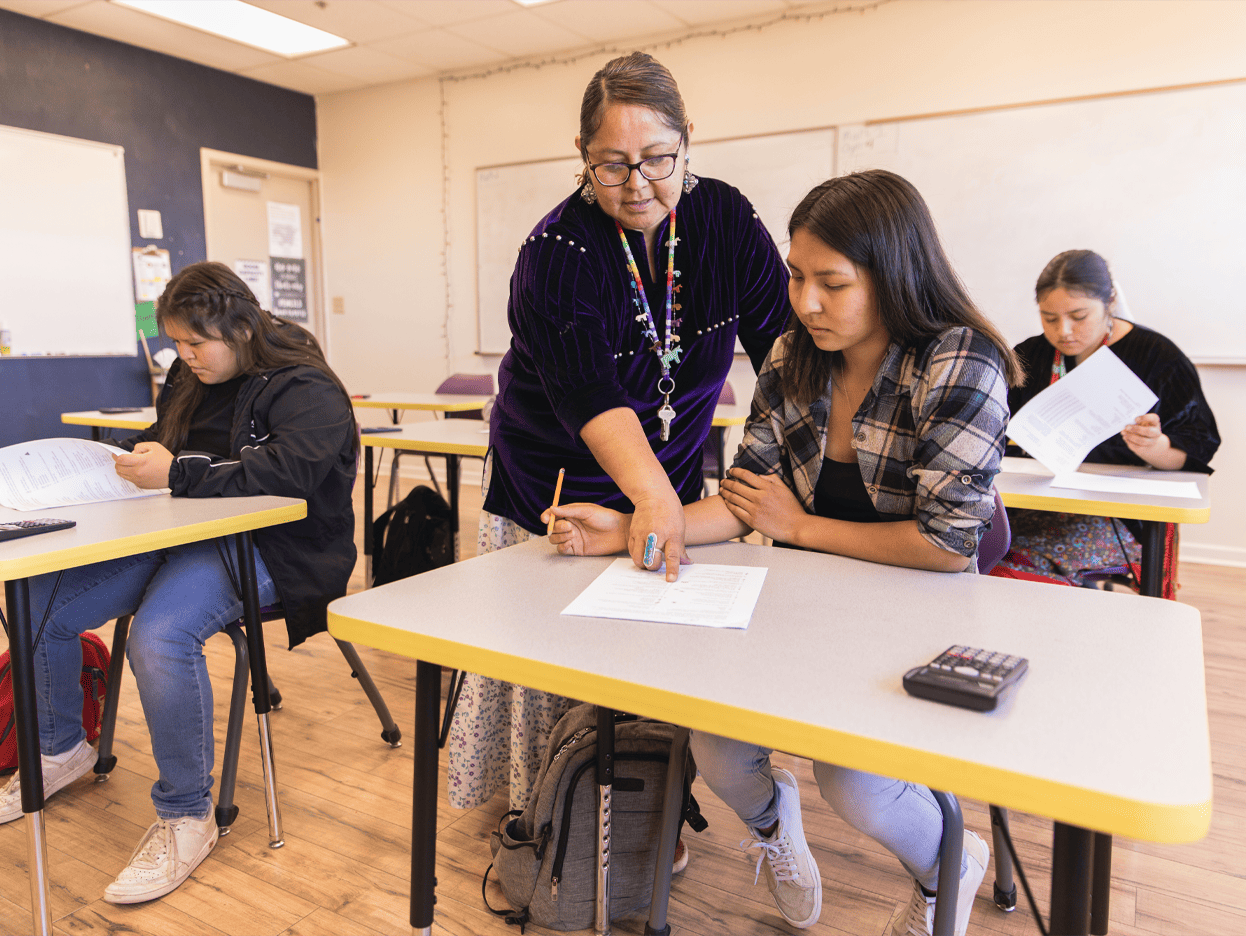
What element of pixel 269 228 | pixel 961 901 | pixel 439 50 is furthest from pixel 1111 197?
pixel 269 228

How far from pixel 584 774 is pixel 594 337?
69 centimetres

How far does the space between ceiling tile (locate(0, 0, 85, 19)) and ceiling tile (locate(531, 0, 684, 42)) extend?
2374 mm

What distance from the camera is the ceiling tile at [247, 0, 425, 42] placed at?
4.23m

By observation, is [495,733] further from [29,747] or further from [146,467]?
[146,467]

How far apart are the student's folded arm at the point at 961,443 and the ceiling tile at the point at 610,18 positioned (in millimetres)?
3801

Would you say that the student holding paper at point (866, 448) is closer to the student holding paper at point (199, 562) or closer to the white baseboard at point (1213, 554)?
the student holding paper at point (199, 562)

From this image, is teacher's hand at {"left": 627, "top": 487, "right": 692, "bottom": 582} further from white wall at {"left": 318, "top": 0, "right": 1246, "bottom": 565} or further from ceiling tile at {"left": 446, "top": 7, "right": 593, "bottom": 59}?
ceiling tile at {"left": 446, "top": 7, "right": 593, "bottom": 59}

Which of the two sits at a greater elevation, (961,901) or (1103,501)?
(1103,501)

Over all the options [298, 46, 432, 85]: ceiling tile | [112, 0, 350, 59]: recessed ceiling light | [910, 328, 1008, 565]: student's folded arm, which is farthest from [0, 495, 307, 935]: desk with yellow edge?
[298, 46, 432, 85]: ceiling tile

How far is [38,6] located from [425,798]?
5.09 m

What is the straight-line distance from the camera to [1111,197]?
3660 mm

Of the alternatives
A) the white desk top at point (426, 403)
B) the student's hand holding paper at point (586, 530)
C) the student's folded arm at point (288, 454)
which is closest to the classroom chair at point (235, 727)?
the student's folded arm at point (288, 454)

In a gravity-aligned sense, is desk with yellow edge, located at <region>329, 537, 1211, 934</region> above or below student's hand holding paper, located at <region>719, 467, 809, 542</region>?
below

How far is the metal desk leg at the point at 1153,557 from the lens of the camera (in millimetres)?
1546
